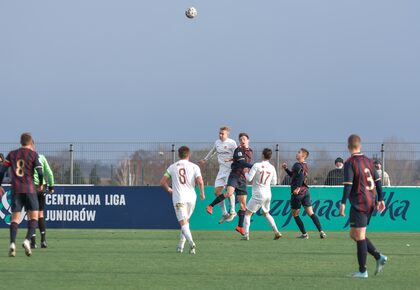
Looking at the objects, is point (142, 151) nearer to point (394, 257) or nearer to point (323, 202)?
point (323, 202)

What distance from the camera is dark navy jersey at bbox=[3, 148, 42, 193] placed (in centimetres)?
1567

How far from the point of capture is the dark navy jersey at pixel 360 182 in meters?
12.7

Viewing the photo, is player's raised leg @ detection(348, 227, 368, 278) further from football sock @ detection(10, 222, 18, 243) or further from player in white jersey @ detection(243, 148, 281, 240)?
player in white jersey @ detection(243, 148, 281, 240)

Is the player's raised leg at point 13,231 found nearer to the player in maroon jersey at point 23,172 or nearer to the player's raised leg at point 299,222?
the player in maroon jersey at point 23,172

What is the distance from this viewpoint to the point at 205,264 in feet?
46.9

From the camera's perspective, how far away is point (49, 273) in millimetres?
12820

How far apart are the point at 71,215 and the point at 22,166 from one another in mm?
11408

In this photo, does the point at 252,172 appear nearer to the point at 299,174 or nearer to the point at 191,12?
the point at 299,174

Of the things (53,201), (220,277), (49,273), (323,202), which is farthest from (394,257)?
(53,201)

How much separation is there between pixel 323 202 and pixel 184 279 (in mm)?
15118

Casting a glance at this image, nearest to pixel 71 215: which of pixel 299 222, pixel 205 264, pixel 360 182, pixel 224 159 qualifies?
pixel 224 159

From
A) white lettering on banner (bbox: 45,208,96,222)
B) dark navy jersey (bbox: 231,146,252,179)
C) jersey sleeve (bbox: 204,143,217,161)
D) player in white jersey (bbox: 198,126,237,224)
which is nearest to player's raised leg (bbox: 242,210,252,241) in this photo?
dark navy jersey (bbox: 231,146,252,179)

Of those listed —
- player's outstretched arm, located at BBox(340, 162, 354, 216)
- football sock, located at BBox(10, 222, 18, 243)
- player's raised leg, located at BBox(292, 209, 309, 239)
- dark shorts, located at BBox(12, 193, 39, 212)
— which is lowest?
player's raised leg, located at BBox(292, 209, 309, 239)

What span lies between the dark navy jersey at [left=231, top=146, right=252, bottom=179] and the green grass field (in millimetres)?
1580
